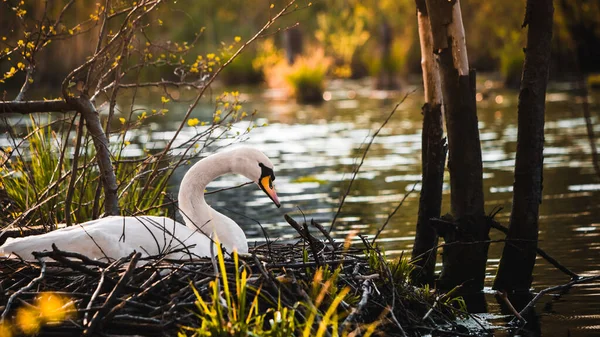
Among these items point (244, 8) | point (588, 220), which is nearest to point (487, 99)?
point (588, 220)

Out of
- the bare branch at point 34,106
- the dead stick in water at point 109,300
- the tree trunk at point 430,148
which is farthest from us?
the tree trunk at point 430,148

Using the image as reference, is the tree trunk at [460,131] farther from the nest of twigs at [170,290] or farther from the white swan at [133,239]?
the white swan at [133,239]

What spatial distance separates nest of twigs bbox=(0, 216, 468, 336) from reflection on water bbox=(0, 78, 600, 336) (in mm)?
879

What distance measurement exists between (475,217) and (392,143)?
654 inches

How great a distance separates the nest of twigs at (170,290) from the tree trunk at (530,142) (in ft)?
5.31

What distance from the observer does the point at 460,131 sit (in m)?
9.16

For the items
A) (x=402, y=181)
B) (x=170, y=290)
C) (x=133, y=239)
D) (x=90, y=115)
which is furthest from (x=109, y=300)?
(x=402, y=181)

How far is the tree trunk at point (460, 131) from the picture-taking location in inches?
359

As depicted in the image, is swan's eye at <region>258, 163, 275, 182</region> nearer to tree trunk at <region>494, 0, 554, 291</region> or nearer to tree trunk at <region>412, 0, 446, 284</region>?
tree trunk at <region>412, 0, 446, 284</region>

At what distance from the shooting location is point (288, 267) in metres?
7.27

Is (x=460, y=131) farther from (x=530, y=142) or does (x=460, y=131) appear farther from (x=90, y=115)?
(x=90, y=115)

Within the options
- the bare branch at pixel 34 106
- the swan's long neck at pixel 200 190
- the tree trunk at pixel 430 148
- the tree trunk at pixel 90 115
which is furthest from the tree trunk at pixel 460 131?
the bare branch at pixel 34 106

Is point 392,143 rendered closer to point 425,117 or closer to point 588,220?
point 588,220

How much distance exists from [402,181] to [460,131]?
32.0 ft
